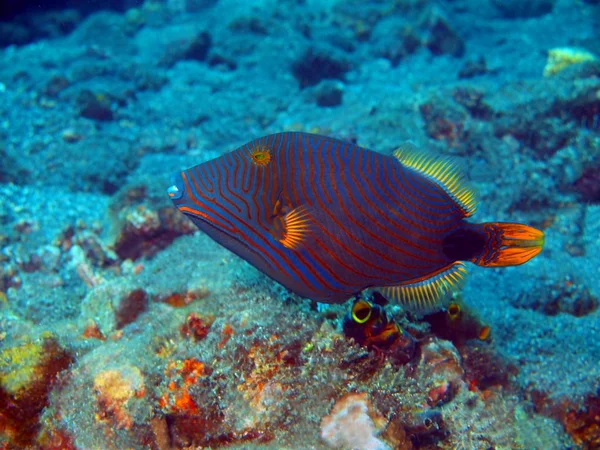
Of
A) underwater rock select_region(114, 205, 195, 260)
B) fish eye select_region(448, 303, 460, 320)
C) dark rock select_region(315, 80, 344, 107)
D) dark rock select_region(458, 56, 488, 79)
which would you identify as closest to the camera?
fish eye select_region(448, 303, 460, 320)

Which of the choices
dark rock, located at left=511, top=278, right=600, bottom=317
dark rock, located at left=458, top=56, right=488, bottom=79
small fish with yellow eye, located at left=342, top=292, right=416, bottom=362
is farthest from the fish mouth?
dark rock, located at left=458, top=56, right=488, bottom=79

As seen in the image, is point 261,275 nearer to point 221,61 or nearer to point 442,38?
point 221,61

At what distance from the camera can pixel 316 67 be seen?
1262cm

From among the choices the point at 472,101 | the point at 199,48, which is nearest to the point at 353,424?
the point at 472,101

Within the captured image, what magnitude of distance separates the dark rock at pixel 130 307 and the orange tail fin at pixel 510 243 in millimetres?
3284

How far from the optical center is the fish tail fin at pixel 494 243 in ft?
6.92

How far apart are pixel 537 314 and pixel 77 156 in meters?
8.94

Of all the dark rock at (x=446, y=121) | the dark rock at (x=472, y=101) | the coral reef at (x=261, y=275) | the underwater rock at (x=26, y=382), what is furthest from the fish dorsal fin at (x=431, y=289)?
the dark rock at (x=472, y=101)

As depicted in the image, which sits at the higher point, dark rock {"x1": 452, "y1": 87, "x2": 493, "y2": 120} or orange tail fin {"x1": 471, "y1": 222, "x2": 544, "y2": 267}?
orange tail fin {"x1": 471, "y1": 222, "x2": 544, "y2": 267}

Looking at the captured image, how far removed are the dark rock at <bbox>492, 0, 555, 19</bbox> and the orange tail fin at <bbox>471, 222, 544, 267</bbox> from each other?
1775 cm

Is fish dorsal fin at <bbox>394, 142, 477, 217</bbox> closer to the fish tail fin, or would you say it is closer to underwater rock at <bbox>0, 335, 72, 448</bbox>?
the fish tail fin

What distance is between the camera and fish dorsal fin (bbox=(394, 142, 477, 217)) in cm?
226

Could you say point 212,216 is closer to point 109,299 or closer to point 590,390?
point 109,299

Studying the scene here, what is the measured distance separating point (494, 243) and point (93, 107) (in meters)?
10.9
